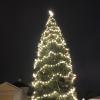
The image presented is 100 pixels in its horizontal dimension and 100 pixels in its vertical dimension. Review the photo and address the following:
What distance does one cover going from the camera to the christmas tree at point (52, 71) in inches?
854

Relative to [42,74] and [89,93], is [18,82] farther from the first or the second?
[42,74]

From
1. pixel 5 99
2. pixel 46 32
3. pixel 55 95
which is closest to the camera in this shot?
pixel 55 95

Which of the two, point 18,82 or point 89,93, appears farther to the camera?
point 89,93

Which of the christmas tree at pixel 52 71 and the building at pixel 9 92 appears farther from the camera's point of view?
the building at pixel 9 92

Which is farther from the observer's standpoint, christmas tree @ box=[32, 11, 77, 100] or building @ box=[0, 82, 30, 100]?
building @ box=[0, 82, 30, 100]

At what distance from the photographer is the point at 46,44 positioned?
22516mm

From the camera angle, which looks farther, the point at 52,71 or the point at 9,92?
the point at 9,92

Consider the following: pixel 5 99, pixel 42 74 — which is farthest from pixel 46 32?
pixel 5 99

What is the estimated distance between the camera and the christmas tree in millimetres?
21703

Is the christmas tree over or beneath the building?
beneath

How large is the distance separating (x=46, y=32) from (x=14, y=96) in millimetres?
13529

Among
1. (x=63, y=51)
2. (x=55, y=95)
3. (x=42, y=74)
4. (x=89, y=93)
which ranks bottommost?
(x=55, y=95)

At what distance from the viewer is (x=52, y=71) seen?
21.9 m

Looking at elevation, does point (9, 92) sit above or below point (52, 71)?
above
